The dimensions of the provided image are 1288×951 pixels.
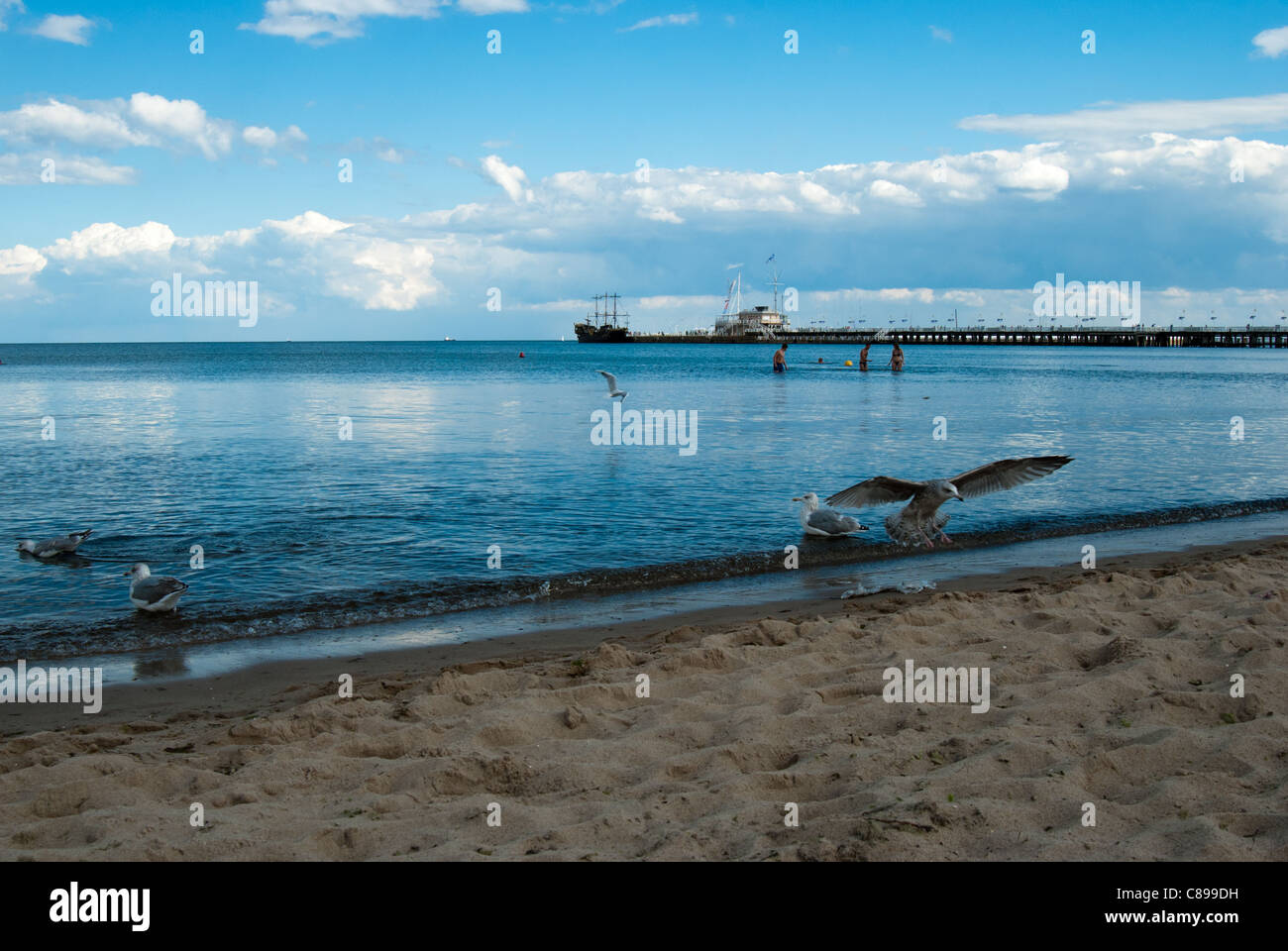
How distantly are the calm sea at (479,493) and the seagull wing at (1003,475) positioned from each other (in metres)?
2.09

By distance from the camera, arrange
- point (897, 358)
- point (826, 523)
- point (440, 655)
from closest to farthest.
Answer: point (440, 655), point (826, 523), point (897, 358)

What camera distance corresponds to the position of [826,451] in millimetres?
24000

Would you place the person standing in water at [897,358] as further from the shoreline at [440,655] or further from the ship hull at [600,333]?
the ship hull at [600,333]

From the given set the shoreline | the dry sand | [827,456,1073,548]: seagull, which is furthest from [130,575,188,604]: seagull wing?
[827,456,1073,548]: seagull

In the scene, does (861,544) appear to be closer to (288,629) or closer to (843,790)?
(288,629)

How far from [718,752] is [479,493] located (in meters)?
13.1

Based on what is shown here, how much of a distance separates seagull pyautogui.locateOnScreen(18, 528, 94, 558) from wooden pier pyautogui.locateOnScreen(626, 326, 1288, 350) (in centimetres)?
12045

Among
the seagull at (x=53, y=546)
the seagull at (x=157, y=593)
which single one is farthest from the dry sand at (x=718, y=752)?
the seagull at (x=53, y=546)

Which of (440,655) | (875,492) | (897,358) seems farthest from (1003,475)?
(897,358)

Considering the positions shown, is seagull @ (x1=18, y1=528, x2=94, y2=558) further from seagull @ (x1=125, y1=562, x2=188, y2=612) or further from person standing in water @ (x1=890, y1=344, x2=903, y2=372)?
person standing in water @ (x1=890, y1=344, x2=903, y2=372)

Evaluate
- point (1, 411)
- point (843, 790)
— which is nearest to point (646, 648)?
point (843, 790)

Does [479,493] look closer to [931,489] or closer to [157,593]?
[157,593]

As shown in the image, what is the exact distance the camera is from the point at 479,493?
1773 cm
